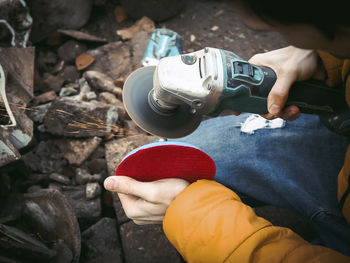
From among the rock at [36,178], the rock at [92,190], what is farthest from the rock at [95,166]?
the rock at [36,178]

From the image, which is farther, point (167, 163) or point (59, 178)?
point (59, 178)

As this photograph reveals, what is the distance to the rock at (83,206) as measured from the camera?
1.81 meters

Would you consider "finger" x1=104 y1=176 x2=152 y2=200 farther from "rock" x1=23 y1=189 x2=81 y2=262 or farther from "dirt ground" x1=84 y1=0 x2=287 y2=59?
"dirt ground" x1=84 y1=0 x2=287 y2=59

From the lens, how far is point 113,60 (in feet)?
8.95

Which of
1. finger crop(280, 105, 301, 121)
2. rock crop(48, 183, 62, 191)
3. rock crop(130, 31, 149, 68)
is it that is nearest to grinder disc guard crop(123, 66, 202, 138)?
finger crop(280, 105, 301, 121)

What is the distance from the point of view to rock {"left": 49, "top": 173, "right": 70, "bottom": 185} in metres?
1.91

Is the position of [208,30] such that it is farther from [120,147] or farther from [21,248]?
[21,248]

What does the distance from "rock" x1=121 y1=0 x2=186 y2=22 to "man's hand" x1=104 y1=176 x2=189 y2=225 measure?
2266mm

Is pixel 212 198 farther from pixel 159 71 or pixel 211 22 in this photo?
pixel 211 22

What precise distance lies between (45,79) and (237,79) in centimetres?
203

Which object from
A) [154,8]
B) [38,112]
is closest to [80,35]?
[154,8]

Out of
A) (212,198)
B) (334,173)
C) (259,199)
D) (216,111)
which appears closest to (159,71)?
(216,111)

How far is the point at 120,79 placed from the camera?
249cm

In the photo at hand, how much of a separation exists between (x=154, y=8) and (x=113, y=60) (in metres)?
0.73
